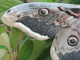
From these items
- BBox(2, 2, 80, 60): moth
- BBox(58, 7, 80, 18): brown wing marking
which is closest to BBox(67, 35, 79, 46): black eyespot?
BBox(2, 2, 80, 60): moth

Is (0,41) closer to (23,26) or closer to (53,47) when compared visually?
(23,26)

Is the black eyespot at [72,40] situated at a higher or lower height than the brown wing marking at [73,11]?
lower

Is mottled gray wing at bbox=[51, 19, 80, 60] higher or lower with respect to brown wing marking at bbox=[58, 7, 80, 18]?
lower

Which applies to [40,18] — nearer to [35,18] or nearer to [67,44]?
[35,18]

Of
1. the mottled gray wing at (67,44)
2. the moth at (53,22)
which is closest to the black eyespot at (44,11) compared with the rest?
the moth at (53,22)

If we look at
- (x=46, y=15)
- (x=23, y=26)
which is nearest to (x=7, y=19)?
(x=23, y=26)

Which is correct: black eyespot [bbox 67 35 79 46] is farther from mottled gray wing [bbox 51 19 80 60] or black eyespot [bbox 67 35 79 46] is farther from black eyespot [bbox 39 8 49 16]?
black eyespot [bbox 39 8 49 16]

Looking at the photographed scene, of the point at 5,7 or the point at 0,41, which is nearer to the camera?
the point at 0,41

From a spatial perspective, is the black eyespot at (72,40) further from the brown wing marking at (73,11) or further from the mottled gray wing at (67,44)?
the brown wing marking at (73,11)
